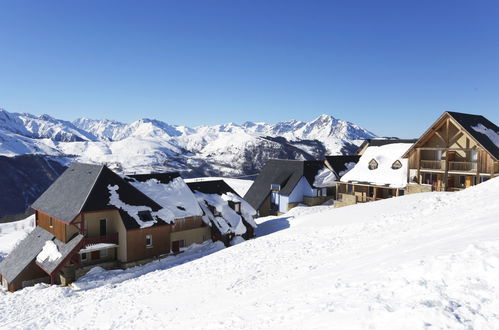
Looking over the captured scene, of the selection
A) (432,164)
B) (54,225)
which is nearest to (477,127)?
(432,164)

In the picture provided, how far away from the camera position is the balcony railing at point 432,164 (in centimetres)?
3457

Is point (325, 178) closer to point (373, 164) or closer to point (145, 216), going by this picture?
point (373, 164)

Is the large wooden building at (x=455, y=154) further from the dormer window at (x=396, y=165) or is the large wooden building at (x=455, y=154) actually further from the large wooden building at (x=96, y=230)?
the large wooden building at (x=96, y=230)

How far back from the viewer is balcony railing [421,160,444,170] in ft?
113

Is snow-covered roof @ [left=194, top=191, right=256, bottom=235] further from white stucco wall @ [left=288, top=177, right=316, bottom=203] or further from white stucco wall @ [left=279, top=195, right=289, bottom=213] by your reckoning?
white stucco wall @ [left=288, top=177, right=316, bottom=203]

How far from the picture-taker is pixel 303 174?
45125 millimetres

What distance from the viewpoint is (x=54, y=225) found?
93.4 ft

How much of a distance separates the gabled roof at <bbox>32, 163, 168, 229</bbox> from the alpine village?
3.3 inches

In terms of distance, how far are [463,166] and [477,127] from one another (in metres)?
4.15

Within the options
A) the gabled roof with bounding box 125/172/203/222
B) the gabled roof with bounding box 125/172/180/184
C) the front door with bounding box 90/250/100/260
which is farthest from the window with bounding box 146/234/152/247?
the gabled roof with bounding box 125/172/180/184

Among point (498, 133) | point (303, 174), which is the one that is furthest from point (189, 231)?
point (498, 133)

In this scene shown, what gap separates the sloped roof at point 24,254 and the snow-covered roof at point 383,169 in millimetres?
33531

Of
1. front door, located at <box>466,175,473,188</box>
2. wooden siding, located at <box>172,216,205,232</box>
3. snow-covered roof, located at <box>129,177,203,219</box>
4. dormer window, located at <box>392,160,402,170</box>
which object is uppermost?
dormer window, located at <box>392,160,402,170</box>

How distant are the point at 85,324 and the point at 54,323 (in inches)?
89.6
